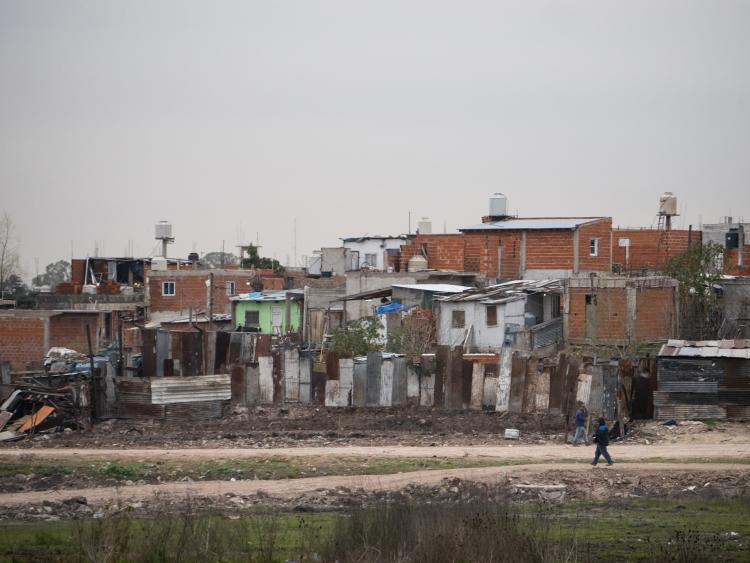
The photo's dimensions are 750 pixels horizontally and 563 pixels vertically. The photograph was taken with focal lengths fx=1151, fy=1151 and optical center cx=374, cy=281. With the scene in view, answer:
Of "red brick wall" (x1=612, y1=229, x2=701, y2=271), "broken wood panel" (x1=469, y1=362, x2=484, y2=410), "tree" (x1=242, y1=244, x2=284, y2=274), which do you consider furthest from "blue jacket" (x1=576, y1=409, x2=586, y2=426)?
"tree" (x1=242, y1=244, x2=284, y2=274)

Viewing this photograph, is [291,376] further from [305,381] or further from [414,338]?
[414,338]

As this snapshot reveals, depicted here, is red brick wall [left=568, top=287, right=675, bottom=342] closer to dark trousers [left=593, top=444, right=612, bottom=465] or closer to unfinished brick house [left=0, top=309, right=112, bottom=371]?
dark trousers [left=593, top=444, right=612, bottom=465]

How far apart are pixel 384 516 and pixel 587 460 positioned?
10.4m

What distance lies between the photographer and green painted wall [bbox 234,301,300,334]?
4856cm

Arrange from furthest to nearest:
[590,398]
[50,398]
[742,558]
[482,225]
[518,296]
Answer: [482,225] → [518,296] → [50,398] → [590,398] → [742,558]

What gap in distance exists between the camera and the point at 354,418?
3484 cm

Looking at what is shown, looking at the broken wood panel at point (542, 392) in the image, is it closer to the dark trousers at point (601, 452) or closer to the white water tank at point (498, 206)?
the dark trousers at point (601, 452)

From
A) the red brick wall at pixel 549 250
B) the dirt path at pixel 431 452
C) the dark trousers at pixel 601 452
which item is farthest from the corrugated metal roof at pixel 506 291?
the dark trousers at pixel 601 452

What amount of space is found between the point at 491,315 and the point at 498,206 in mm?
15851

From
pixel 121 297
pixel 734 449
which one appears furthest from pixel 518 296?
pixel 121 297

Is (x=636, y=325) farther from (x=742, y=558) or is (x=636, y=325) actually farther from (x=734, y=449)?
(x=742, y=558)

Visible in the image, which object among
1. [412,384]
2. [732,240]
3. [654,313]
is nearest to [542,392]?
[412,384]

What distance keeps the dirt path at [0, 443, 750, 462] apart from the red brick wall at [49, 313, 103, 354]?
14945 millimetres

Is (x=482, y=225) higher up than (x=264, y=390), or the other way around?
(x=482, y=225)
